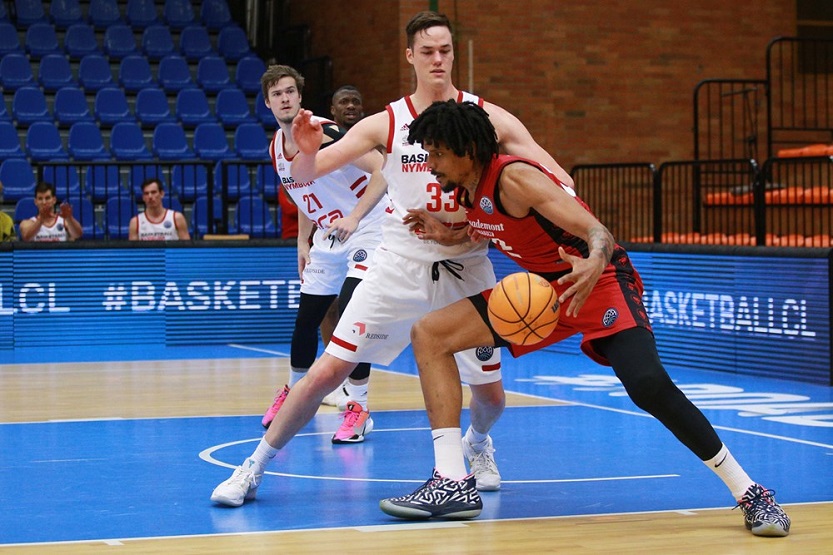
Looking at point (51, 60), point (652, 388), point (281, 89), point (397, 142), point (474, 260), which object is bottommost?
point (652, 388)

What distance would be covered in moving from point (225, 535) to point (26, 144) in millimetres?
13029

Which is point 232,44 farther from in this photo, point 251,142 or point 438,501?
point 438,501

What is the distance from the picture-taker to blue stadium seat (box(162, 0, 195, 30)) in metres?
20.6

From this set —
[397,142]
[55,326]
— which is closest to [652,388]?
[397,142]

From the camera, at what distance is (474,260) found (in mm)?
6289

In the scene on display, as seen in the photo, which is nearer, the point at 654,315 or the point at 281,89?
the point at 281,89

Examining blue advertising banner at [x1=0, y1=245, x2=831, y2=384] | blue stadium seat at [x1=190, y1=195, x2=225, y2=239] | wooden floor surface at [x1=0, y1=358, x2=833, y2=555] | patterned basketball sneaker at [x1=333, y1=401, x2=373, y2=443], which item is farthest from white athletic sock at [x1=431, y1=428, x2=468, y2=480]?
blue stadium seat at [x1=190, y1=195, x2=225, y2=239]

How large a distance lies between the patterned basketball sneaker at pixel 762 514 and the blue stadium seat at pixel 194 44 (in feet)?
51.8

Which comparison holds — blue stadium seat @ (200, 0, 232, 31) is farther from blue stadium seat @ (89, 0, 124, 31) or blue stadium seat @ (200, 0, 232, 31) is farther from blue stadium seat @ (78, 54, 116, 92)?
blue stadium seat @ (78, 54, 116, 92)

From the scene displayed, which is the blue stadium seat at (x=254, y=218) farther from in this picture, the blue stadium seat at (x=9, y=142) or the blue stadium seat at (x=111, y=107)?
the blue stadium seat at (x=9, y=142)

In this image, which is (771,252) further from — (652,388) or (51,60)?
(51,60)

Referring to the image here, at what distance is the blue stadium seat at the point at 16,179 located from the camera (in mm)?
16750

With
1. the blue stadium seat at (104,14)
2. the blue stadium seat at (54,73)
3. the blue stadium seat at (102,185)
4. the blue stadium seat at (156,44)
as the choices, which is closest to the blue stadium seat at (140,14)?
the blue stadium seat at (104,14)

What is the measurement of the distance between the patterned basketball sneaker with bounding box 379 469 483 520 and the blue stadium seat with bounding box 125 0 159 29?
15696mm
